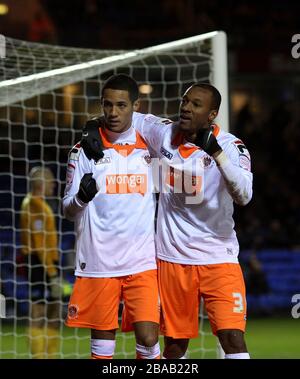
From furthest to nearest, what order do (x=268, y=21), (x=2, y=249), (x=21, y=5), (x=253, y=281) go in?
1. (x=268, y=21)
2. (x=21, y=5)
3. (x=253, y=281)
4. (x=2, y=249)

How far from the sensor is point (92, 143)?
17.8 feet

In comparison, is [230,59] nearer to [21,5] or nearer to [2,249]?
[21,5]

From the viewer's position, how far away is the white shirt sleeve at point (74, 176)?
17.7ft

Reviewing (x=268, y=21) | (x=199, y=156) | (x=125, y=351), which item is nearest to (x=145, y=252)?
(x=199, y=156)

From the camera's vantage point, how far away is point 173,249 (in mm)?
5500

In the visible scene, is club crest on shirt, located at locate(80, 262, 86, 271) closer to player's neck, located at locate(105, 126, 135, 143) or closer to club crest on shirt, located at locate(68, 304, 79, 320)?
club crest on shirt, located at locate(68, 304, 79, 320)

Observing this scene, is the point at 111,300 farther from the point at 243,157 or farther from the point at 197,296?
the point at 243,157

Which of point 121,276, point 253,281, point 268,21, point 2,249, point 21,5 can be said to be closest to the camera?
point 121,276

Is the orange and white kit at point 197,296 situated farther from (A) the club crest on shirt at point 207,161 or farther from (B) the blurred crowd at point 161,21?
(B) the blurred crowd at point 161,21

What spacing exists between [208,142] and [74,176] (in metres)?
0.85

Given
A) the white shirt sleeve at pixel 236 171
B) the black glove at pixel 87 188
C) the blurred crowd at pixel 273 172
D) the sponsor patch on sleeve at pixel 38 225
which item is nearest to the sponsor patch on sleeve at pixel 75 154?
the black glove at pixel 87 188

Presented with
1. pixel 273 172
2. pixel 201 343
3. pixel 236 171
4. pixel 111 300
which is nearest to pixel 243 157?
pixel 236 171

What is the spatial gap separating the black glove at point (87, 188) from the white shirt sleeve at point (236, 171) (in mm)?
685

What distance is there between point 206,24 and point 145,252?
1182 centimetres
